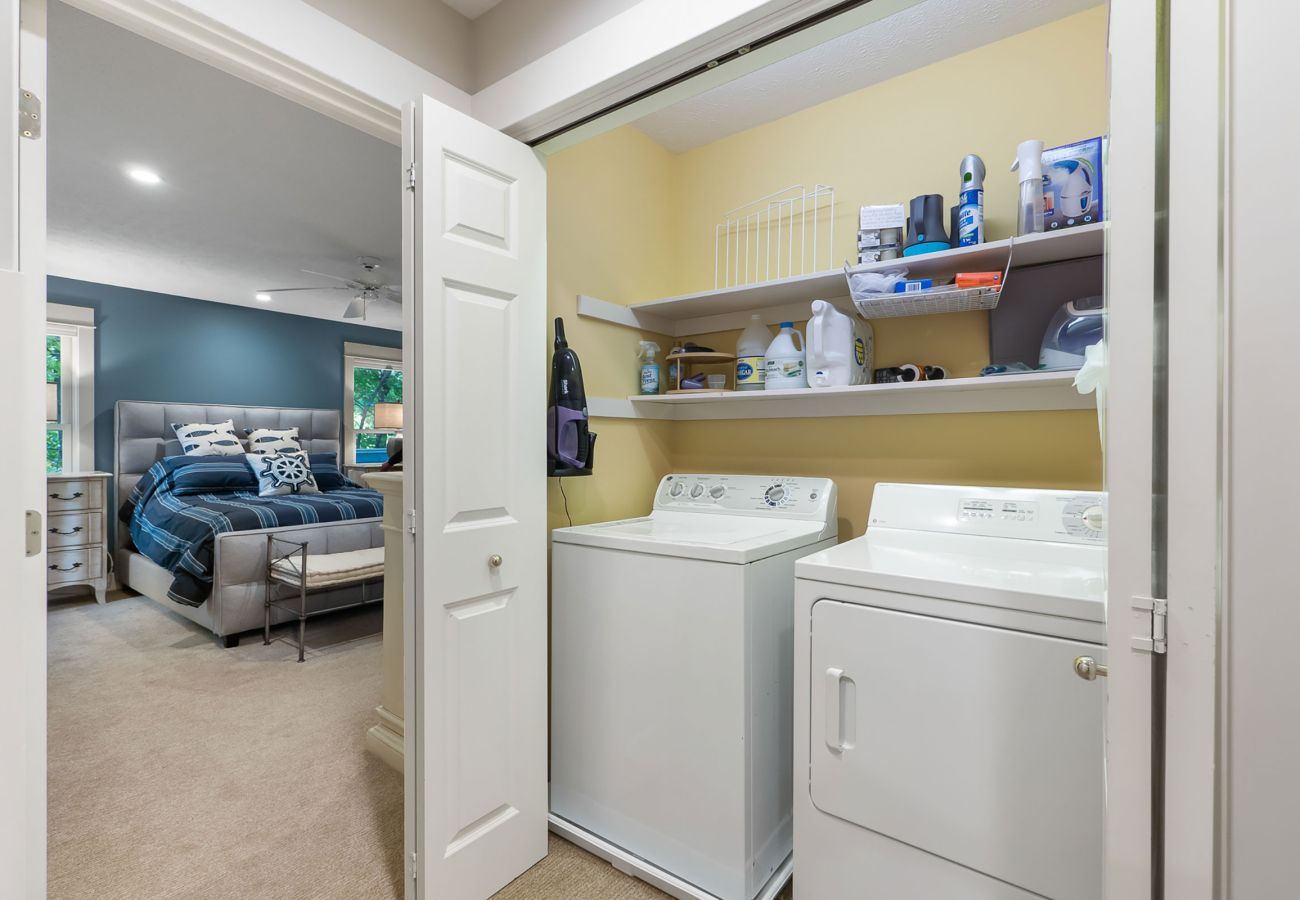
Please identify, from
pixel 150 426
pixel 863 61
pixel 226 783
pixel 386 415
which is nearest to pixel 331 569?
pixel 226 783

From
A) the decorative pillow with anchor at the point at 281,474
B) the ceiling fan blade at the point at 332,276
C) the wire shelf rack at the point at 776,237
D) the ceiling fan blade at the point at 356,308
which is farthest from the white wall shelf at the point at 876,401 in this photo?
the decorative pillow with anchor at the point at 281,474

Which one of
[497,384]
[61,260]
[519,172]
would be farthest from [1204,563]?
[61,260]

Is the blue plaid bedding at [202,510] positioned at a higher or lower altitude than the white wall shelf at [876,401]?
lower

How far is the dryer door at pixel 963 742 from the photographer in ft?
3.67

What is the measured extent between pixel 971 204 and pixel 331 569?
3566 mm

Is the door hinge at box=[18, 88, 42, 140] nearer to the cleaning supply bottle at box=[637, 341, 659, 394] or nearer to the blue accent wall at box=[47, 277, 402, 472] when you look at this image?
the cleaning supply bottle at box=[637, 341, 659, 394]

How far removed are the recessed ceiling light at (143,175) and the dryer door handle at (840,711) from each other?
385 centimetres

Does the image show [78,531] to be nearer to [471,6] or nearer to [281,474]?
[281,474]

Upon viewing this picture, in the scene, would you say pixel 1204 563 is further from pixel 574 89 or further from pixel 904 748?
pixel 574 89

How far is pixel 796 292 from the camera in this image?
2.09 m

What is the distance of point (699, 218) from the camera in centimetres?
258

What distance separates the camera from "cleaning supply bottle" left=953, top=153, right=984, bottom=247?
171 centimetres

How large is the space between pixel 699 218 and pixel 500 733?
2089 mm

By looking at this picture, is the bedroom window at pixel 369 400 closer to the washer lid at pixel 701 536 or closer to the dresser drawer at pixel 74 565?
the dresser drawer at pixel 74 565
